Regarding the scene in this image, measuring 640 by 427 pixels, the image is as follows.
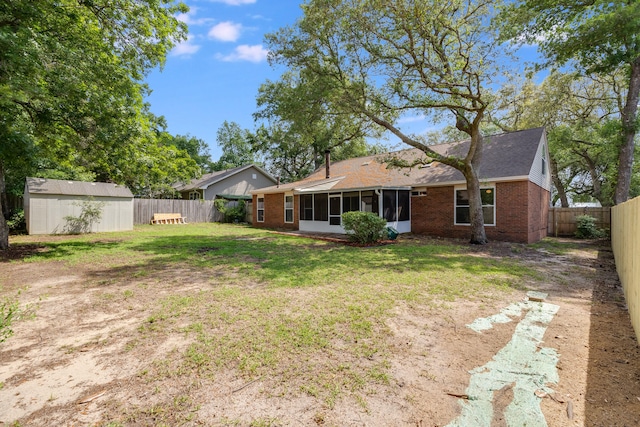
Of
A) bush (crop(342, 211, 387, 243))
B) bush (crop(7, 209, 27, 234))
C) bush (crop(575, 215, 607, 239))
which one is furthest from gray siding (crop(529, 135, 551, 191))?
bush (crop(7, 209, 27, 234))

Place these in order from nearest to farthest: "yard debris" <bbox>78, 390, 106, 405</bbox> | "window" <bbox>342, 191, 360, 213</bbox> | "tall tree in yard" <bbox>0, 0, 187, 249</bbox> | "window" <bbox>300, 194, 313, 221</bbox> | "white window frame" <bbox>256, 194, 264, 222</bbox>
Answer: "yard debris" <bbox>78, 390, 106, 405</bbox> < "tall tree in yard" <bbox>0, 0, 187, 249</bbox> < "window" <bbox>342, 191, 360, 213</bbox> < "window" <bbox>300, 194, 313, 221</bbox> < "white window frame" <bbox>256, 194, 264, 222</bbox>

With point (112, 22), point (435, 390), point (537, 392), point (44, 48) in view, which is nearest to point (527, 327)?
point (537, 392)

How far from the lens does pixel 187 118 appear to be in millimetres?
32531

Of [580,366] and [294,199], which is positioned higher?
[294,199]

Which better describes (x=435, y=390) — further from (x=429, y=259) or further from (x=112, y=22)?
(x=112, y=22)

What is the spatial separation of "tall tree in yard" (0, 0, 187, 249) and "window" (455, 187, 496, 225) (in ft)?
42.7

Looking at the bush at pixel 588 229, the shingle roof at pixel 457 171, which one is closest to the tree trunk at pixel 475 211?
the shingle roof at pixel 457 171

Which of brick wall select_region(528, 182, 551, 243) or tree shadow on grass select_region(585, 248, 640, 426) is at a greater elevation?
brick wall select_region(528, 182, 551, 243)

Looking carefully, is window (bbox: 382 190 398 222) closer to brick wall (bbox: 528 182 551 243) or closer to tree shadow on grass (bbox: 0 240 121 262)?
brick wall (bbox: 528 182 551 243)

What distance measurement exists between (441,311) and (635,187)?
27073 millimetres

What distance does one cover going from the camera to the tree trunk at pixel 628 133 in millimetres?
13531

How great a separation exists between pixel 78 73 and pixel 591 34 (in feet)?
58.8

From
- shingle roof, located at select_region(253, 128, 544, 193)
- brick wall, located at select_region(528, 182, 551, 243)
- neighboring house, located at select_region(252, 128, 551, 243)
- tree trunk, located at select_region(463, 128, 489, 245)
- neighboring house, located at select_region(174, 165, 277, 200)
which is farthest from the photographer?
neighboring house, located at select_region(174, 165, 277, 200)

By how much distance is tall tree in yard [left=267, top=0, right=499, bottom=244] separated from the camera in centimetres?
1025
